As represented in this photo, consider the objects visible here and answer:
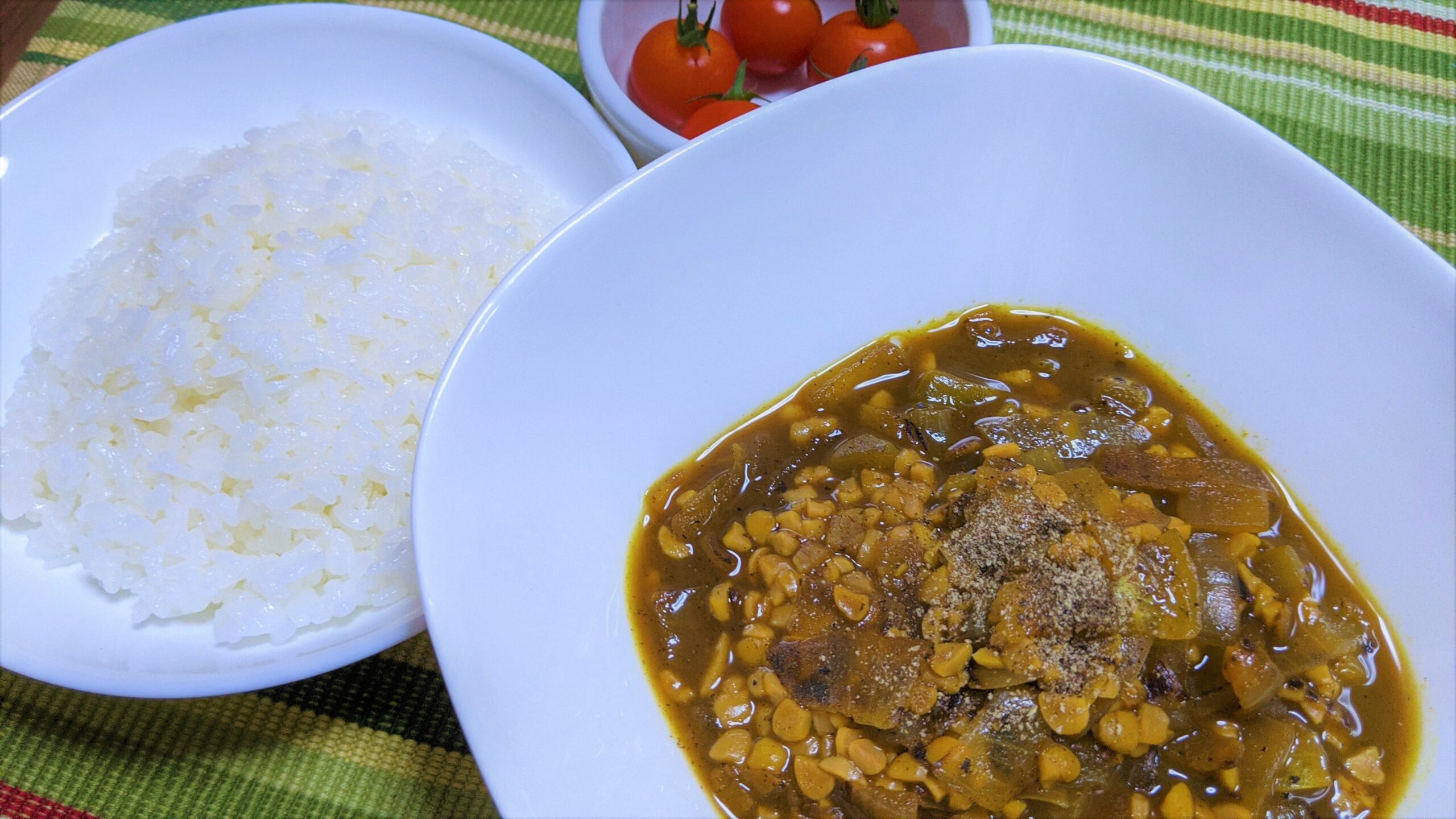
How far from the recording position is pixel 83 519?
2.11 m

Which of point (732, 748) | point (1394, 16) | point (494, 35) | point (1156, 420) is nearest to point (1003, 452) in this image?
point (1156, 420)

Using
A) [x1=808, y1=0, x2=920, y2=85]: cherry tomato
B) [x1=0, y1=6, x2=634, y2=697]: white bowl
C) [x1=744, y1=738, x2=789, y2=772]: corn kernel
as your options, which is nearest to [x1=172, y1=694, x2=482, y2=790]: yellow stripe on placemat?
[x1=744, y1=738, x2=789, y2=772]: corn kernel

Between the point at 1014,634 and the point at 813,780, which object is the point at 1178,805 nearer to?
the point at 1014,634

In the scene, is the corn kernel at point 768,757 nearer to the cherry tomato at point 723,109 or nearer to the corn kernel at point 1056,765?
the corn kernel at point 1056,765

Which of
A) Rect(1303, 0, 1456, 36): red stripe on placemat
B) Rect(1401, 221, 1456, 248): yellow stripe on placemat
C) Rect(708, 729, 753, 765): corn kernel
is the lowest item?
Rect(708, 729, 753, 765): corn kernel

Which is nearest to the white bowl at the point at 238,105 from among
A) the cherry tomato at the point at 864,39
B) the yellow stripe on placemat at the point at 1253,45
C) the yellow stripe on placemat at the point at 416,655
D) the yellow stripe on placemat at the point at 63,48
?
the yellow stripe on placemat at the point at 63,48

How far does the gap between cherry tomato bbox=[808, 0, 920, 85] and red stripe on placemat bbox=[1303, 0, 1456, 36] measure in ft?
4.69

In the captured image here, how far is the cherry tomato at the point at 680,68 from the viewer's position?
106 inches

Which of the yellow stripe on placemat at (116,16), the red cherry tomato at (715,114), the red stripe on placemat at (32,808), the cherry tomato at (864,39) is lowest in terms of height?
the red stripe on placemat at (32,808)

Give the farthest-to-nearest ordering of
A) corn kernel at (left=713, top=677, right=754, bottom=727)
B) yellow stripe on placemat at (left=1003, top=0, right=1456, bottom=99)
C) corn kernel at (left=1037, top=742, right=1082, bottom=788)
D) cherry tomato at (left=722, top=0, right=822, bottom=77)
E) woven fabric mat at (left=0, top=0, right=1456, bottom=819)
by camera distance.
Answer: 1. yellow stripe on placemat at (left=1003, top=0, right=1456, bottom=99)
2. cherry tomato at (left=722, top=0, right=822, bottom=77)
3. woven fabric mat at (left=0, top=0, right=1456, bottom=819)
4. corn kernel at (left=713, top=677, right=754, bottom=727)
5. corn kernel at (left=1037, top=742, right=1082, bottom=788)

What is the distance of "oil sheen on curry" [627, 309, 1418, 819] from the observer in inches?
66.3

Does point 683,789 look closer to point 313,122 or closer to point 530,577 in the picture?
point 530,577

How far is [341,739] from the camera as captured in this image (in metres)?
2.07

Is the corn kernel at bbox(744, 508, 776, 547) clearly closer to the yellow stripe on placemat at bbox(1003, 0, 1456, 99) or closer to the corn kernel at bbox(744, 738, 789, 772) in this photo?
the corn kernel at bbox(744, 738, 789, 772)
